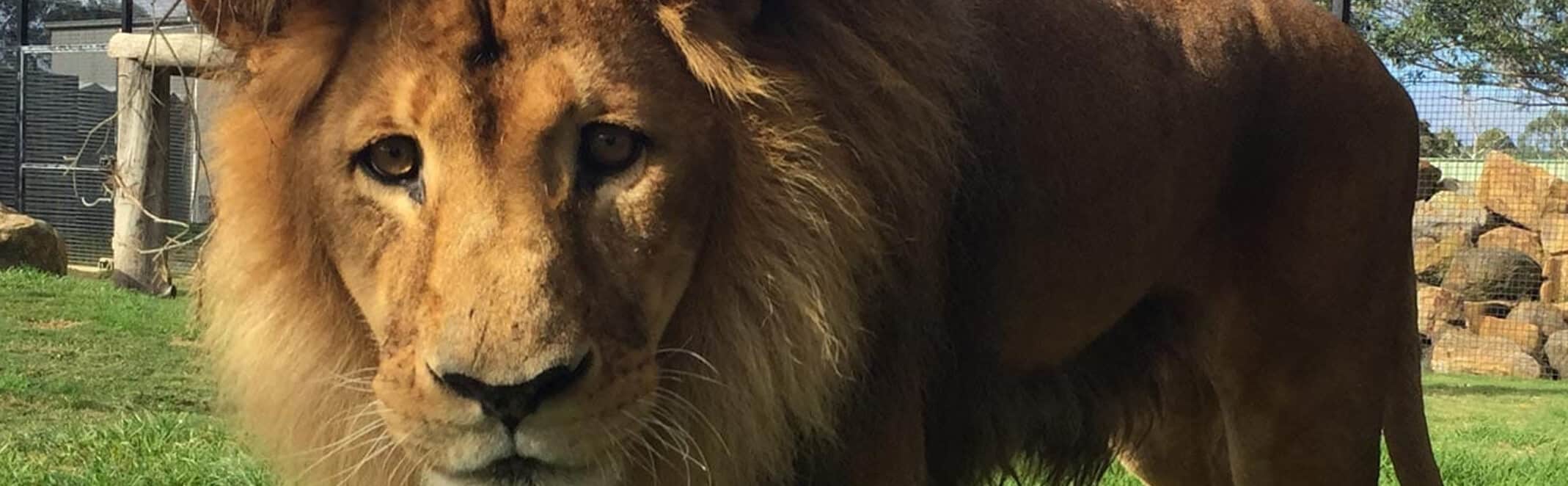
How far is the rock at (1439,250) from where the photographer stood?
12414mm

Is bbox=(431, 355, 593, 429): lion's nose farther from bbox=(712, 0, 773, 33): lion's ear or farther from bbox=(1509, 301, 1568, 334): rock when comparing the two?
bbox=(1509, 301, 1568, 334): rock

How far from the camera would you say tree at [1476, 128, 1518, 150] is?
11.9 meters

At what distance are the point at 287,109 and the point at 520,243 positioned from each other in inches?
15.8

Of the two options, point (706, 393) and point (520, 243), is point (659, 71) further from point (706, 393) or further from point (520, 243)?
point (706, 393)

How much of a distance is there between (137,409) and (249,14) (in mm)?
3708

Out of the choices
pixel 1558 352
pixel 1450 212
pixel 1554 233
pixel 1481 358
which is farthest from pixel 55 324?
pixel 1554 233

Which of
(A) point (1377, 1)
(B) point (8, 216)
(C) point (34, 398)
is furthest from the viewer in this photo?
(A) point (1377, 1)

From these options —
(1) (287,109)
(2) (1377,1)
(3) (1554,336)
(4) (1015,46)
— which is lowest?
(3) (1554,336)

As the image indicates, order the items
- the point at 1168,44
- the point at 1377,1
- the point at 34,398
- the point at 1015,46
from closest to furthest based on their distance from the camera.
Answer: the point at 1015,46 → the point at 1168,44 → the point at 34,398 → the point at 1377,1

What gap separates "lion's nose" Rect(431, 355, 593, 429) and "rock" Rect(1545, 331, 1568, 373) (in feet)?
37.0

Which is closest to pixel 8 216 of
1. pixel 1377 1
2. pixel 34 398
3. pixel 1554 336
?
pixel 34 398

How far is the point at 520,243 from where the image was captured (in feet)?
5.19

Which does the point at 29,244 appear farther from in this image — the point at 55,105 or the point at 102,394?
the point at 102,394

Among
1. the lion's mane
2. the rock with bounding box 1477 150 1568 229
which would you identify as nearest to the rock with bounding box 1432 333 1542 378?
the rock with bounding box 1477 150 1568 229
